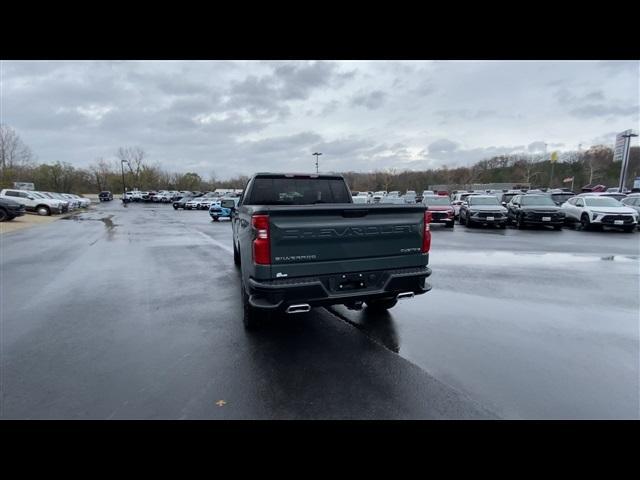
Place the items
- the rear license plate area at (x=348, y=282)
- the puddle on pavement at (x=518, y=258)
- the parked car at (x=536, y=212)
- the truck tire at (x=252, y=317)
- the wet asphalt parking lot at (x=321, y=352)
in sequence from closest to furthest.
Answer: the wet asphalt parking lot at (x=321, y=352) < the rear license plate area at (x=348, y=282) < the truck tire at (x=252, y=317) < the puddle on pavement at (x=518, y=258) < the parked car at (x=536, y=212)

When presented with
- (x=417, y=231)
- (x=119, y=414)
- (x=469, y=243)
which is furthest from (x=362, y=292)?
(x=469, y=243)

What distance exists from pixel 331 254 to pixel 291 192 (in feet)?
7.94

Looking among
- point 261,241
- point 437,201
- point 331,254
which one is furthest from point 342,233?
point 437,201

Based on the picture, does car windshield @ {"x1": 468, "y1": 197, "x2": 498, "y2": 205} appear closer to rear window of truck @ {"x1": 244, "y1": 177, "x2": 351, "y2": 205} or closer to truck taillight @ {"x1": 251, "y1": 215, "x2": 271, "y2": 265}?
rear window of truck @ {"x1": 244, "y1": 177, "x2": 351, "y2": 205}

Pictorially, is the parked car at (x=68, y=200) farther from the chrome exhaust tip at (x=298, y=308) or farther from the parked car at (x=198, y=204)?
the chrome exhaust tip at (x=298, y=308)

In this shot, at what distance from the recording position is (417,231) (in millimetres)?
4070

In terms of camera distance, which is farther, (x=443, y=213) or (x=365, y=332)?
(x=443, y=213)

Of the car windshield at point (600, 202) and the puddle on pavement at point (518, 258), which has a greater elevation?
the car windshield at point (600, 202)

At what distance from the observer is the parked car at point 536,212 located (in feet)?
54.3

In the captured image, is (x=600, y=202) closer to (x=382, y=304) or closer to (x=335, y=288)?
(x=382, y=304)

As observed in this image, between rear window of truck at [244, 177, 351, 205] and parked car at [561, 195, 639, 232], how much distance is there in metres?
16.4

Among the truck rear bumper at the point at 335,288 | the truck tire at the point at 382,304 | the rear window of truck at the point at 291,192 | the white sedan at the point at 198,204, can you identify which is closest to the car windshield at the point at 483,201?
the rear window of truck at the point at 291,192

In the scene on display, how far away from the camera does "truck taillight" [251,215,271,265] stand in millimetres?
3332

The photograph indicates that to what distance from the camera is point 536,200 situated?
17703 mm
